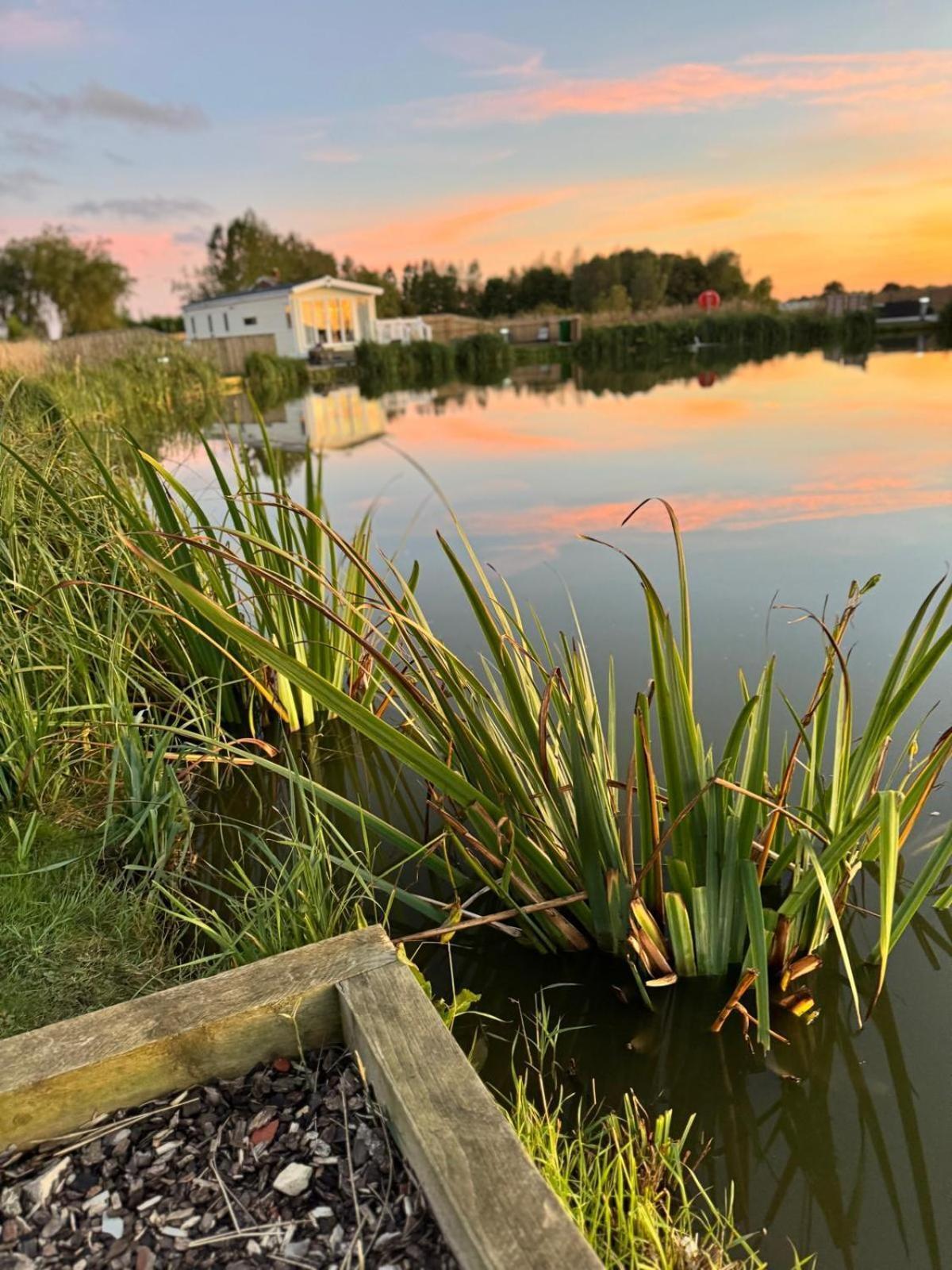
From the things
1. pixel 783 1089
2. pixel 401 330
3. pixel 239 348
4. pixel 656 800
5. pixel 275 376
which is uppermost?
pixel 401 330

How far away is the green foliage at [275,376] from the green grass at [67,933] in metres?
14.9

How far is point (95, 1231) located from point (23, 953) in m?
0.78

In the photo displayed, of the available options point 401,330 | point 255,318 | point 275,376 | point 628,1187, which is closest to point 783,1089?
point 628,1187

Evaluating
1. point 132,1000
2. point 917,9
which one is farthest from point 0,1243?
point 917,9

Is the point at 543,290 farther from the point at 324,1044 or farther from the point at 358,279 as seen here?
the point at 324,1044

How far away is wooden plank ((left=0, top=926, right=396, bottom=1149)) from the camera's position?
100 cm

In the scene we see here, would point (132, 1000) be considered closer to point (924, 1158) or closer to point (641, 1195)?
point (641, 1195)

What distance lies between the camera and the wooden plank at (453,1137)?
0.72m

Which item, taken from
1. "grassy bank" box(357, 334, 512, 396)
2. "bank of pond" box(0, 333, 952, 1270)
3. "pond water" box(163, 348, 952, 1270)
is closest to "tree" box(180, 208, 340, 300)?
"grassy bank" box(357, 334, 512, 396)

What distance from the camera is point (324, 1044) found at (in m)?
1.13

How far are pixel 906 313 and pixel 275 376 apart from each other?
2121 cm

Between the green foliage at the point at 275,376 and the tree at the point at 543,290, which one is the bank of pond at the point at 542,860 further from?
the tree at the point at 543,290

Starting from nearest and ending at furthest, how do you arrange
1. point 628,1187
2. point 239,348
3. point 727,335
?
point 628,1187 → point 239,348 → point 727,335

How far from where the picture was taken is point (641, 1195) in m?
1.06
